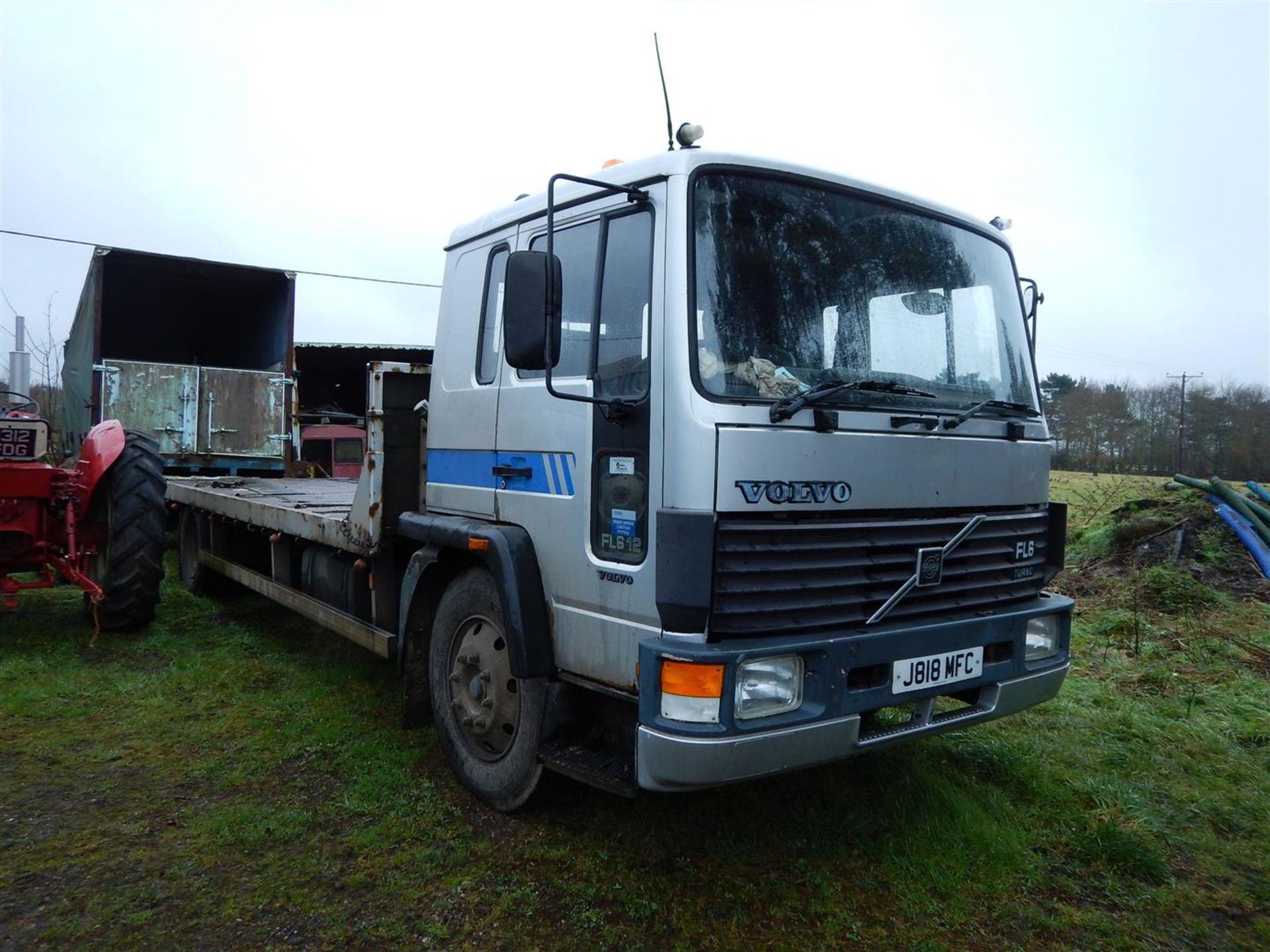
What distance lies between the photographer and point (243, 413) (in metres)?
10.2

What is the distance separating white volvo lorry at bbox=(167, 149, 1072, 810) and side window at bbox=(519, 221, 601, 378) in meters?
0.01

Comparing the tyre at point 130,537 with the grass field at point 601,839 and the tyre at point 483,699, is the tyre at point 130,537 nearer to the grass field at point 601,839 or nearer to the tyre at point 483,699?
the grass field at point 601,839

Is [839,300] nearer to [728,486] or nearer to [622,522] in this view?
[728,486]

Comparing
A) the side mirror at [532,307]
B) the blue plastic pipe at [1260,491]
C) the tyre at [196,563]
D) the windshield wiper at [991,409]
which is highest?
the side mirror at [532,307]

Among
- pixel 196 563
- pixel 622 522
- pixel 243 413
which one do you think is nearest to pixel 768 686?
pixel 622 522

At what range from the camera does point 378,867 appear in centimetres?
323


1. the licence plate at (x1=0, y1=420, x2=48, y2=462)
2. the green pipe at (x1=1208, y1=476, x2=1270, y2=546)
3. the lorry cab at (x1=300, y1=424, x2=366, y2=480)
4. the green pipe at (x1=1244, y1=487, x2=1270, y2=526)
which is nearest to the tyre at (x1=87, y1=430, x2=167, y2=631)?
the licence plate at (x1=0, y1=420, x2=48, y2=462)

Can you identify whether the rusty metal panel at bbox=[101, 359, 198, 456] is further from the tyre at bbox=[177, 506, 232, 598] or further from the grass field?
the grass field

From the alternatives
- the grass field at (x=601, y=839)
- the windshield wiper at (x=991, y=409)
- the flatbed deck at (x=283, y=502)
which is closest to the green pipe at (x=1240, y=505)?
the grass field at (x=601, y=839)

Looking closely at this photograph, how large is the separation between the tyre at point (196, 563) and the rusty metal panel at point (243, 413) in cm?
226

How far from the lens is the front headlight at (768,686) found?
2721 millimetres

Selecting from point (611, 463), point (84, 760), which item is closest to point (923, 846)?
point (611, 463)

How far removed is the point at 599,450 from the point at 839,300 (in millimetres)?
989

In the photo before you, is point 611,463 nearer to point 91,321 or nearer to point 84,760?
point 84,760
